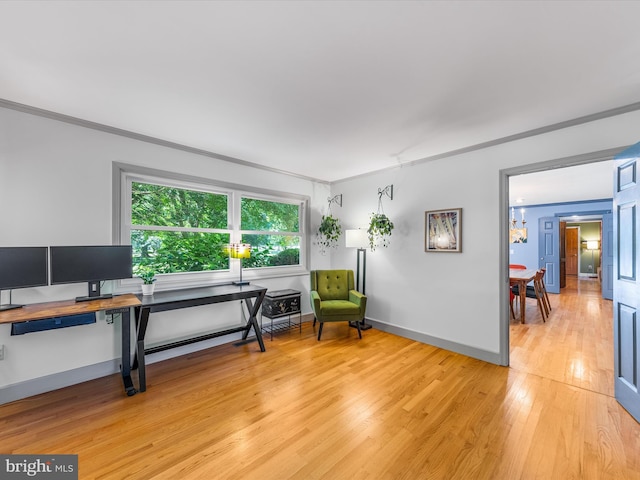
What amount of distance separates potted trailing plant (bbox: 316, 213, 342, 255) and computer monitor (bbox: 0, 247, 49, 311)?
3281 millimetres

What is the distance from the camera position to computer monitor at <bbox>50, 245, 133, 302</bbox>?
227 cm

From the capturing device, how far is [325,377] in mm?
2598

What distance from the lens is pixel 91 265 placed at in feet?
7.86

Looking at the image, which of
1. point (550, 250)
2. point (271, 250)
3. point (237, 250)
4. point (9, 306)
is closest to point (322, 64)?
point (237, 250)

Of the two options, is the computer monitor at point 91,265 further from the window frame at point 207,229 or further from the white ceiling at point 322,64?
the white ceiling at point 322,64

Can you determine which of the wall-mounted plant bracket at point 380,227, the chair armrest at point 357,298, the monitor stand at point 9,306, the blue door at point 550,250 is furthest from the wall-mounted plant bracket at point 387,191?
the blue door at point 550,250

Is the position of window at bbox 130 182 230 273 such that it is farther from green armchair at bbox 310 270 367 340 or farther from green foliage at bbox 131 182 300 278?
green armchair at bbox 310 270 367 340

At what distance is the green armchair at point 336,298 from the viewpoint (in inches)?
141

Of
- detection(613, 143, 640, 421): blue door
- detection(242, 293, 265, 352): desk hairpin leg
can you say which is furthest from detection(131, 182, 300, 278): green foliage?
detection(613, 143, 640, 421): blue door

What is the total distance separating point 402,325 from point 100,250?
12.0ft

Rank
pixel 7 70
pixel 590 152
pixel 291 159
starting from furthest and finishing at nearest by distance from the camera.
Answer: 1. pixel 291 159
2. pixel 590 152
3. pixel 7 70

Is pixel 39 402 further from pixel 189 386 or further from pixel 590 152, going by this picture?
pixel 590 152

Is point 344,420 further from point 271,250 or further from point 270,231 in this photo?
point 270,231

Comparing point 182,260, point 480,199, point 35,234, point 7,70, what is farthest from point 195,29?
point 480,199
